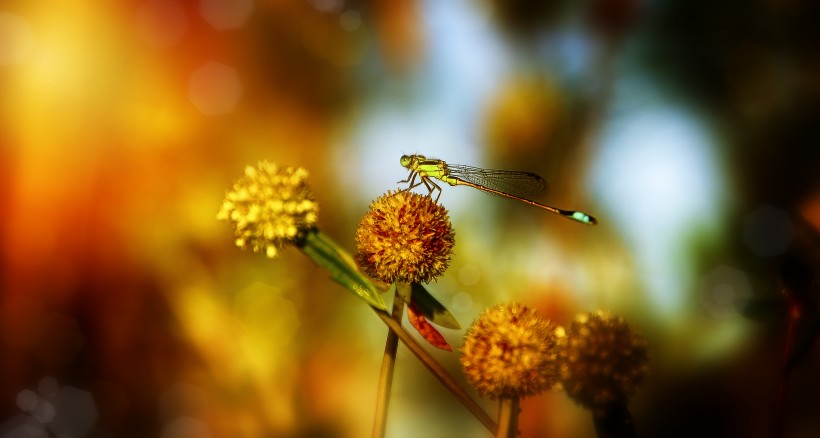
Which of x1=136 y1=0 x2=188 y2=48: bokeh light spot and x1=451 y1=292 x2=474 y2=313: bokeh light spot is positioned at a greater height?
x1=136 y1=0 x2=188 y2=48: bokeh light spot

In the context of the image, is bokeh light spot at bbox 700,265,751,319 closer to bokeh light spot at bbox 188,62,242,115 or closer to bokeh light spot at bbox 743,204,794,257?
bokeh light spot at bbox 743,204,794,257

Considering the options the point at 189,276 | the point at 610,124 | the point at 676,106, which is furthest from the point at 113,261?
the point at 676,106

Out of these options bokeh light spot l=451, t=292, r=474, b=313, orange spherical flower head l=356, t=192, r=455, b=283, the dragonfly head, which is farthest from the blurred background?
orange spherical flower head l=356, t=192, r=455, b=283

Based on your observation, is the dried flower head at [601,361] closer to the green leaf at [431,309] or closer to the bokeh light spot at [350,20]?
the green leaf at [431,309]

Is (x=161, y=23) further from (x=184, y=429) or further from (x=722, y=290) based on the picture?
(x=722, y=290)

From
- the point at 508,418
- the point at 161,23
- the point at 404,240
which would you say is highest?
the point at 161,23

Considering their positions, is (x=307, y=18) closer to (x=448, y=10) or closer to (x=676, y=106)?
(x=448, y=10)

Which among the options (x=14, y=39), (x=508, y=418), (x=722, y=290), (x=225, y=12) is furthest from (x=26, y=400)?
(x=722, y=290)
